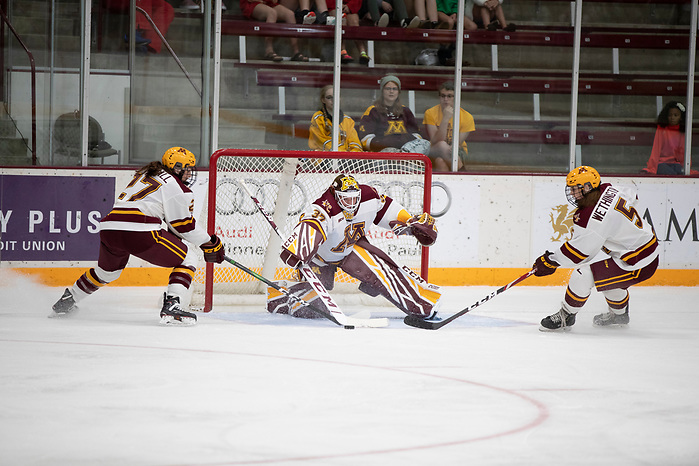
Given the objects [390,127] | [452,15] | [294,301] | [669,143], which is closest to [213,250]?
[294,301]

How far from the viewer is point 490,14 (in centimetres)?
673

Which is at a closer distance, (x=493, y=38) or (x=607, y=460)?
(x=607, y=460)

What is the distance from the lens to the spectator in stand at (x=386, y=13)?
21.8 ft

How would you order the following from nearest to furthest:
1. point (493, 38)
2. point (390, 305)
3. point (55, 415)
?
point (55, 415) < point (390, 305) < point (493, 38)

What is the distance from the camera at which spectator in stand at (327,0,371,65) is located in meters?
6.41

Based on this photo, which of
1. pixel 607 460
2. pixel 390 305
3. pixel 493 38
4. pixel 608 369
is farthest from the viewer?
pixel 493 38

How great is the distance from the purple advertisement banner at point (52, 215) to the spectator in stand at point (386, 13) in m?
2.28

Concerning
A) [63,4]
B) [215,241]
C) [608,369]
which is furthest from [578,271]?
[63,4]

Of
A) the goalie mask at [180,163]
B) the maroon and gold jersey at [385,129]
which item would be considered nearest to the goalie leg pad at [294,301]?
the goalie mask at [180,163]

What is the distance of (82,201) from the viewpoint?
19.1 ft

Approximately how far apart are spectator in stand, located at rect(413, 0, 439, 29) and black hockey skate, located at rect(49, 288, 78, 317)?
11.4 ft

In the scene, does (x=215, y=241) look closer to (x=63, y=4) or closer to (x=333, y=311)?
(x=333, y=311)

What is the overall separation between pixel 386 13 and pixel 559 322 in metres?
3.28

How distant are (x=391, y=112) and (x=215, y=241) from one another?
2.49m
